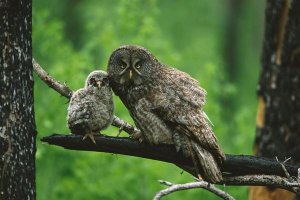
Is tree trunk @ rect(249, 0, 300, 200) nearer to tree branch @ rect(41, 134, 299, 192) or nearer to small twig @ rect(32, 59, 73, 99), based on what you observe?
tree branch @ rect(41, 134, 299, 192)

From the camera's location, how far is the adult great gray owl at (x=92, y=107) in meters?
6.59

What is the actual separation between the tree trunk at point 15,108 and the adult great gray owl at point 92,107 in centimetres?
91

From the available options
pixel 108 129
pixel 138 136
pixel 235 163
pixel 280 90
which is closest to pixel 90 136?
pixel 138 136

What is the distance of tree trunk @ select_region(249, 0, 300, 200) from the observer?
27.1ft

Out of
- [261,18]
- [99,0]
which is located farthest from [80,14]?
[261,18]

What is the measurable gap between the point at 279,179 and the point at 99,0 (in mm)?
22370

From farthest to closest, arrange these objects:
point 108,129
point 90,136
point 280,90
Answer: point 108,129 < point 280,90 < point 90,136

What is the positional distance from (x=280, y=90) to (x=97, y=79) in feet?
7.63

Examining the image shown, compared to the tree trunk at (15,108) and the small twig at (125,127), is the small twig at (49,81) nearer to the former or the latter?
the small twig at (125,127)

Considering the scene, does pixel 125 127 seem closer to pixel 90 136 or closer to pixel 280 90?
pixel 90 136

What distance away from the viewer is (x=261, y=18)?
30078 mm

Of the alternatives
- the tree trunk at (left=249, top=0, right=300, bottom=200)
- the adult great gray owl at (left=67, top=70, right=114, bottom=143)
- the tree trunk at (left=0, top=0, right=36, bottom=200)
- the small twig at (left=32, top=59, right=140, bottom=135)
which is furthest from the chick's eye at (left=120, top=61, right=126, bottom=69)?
the tree trunk at (left=249, top=0, right=300, bottom=200)

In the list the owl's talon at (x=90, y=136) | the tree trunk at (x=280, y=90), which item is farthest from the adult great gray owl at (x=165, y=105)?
the tree trunk at (x=280, y=90)

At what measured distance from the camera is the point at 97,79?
6.75 metres
